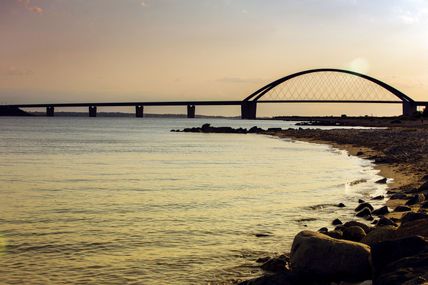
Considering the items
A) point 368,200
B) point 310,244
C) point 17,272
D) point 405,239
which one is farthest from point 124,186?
point 405,239

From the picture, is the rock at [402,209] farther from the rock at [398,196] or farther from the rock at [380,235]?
the rock at [380,235]

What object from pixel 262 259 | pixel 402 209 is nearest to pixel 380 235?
pixel 262 259

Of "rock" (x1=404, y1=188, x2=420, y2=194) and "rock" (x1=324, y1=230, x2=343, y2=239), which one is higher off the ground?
"rock" (x1=324, y1=230, x2=343, y2=239)

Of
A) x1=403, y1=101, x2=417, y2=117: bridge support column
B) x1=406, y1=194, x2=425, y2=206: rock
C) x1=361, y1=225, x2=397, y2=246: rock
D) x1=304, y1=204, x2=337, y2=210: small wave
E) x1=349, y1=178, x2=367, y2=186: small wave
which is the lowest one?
x1=304, y1=204, x2=337, y2=210: small wave

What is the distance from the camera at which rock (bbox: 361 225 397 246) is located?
31.6 ft

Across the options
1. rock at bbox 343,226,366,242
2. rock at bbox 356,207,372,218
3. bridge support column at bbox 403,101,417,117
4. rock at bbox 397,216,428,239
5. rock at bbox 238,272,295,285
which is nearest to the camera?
rock at bbox 238,272,295,285

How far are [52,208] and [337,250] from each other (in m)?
9.95

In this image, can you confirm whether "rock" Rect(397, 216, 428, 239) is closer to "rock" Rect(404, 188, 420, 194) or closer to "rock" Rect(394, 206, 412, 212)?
"rock" Rect(394, 206, 412, 212)

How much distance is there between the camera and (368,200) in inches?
720

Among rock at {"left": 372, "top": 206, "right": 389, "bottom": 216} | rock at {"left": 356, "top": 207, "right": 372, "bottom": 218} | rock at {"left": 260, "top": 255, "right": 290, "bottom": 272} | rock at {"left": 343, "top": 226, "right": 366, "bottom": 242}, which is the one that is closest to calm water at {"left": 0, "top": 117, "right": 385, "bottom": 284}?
rock at {"left": 260, "top": 255, "right": 290, "bottom": 272}

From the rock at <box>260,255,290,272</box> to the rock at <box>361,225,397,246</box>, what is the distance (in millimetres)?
1547

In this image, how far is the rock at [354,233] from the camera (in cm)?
1105

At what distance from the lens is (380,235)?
9.83 m

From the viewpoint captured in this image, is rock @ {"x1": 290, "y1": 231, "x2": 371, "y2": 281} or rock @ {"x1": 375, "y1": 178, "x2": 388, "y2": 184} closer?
rock @ {"x1": 290, "y1": 231, "x2": 371, "y2": 281}
